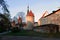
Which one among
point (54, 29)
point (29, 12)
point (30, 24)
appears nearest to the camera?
point (54, 29)

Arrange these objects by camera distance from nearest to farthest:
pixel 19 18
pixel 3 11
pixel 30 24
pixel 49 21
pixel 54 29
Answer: pixel 3 11, pixel 54 29, pixel 49 21, pixel 30 24, pixel 19 18

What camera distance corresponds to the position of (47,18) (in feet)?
200

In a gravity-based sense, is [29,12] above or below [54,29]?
above

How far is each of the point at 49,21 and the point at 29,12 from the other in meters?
28.3

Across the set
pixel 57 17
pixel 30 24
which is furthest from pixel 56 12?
pixel 30 24

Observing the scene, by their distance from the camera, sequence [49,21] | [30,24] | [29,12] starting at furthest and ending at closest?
[29,12]
[30,24]
[49,21]

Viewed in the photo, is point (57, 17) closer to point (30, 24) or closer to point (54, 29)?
point (54, 29)

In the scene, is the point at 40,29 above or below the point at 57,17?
below

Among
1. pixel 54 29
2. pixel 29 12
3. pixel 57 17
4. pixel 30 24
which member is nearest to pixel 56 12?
pixel 57 17

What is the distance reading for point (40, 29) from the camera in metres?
58.0

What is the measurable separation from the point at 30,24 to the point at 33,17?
5.75 m

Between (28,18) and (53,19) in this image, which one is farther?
(28,18)

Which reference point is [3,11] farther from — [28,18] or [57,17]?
[28,18]

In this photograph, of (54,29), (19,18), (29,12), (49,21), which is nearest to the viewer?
(54,29)
